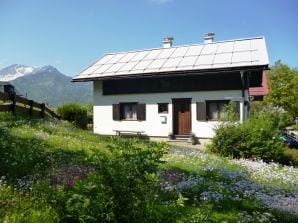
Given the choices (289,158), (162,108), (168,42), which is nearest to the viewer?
(289,158)

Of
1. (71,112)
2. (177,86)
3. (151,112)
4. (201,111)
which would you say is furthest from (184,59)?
(71,112)

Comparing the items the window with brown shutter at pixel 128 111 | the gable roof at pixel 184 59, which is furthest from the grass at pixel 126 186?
the window with brown shutter at pixel 128 111

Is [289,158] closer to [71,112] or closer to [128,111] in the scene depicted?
[128,111]

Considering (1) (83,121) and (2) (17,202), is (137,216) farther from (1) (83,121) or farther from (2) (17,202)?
(1) (83,121)

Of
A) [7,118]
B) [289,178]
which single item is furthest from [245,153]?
[7,118]

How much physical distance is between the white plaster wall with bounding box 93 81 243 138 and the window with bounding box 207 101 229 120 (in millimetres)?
355

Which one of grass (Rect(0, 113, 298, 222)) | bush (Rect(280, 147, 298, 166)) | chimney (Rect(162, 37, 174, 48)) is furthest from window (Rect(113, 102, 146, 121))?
grass (Rect(0, 113, 298, 222))

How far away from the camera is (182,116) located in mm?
23953

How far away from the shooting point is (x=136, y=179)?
4410 millimetres

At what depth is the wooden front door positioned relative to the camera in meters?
23.8

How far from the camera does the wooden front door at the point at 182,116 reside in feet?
78.0

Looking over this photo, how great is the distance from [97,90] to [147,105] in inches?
184

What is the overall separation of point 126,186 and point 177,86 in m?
19.7

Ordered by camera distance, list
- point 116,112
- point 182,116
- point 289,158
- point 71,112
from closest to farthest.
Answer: point 289,158 → point 182,116 → point 116,112 → point 71,112
